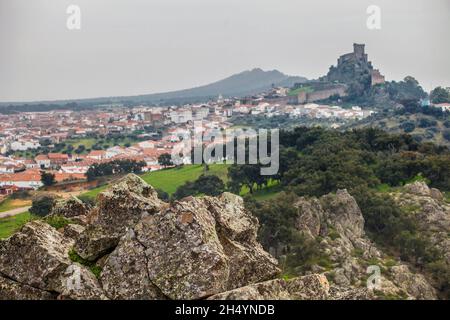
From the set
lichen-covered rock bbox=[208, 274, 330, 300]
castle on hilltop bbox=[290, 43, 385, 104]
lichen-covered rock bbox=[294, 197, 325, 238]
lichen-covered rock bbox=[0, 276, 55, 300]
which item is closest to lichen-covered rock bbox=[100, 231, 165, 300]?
lichen-covered rock bbox=[0, 276, 55, 300]

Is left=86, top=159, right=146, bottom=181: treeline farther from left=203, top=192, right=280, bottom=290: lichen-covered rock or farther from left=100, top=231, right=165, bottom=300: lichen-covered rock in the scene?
left=100, top=231, right=165, bottom=300: lichen-covered rock

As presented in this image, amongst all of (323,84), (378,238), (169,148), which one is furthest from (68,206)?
(323,84)

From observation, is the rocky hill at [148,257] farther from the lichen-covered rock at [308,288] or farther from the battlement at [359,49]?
the battlement at [359,49]

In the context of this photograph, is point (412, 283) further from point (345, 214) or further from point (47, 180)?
point (47, 180)

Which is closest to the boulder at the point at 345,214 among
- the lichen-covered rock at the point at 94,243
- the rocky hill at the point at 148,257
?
the rocky hill at the point at 148,257
